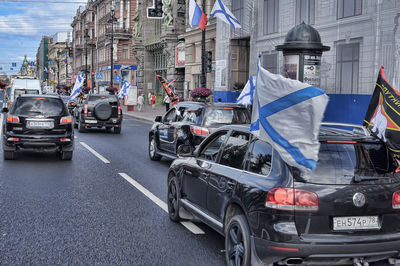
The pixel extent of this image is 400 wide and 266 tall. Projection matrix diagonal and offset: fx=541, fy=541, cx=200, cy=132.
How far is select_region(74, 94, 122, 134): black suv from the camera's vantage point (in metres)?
23.1

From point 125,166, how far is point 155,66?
148 ft

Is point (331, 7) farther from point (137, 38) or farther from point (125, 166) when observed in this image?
point (137, 38)

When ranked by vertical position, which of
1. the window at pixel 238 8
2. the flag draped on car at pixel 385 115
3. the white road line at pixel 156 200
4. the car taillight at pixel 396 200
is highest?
the window at pixel 238 8

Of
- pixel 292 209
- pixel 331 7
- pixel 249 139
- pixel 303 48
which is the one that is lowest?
pixel 292 209

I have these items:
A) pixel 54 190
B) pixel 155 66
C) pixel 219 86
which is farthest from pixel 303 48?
pixel 155 66

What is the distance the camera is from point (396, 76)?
60.3ft

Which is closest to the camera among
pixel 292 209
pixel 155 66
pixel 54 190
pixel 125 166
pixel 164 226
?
pixel 292 209

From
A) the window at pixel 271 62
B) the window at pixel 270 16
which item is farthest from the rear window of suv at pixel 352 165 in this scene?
the window at pixel 270 16

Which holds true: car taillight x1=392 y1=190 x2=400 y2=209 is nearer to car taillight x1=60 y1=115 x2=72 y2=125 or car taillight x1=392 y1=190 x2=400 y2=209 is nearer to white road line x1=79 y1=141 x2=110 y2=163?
white road line x1=79 y1=141 x2=110 y2=163

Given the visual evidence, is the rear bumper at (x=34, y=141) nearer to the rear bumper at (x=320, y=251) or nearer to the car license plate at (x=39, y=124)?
the car license plate at (x=39, y=124)

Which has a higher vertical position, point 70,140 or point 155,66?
point 155,66

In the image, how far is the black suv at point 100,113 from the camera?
75.7ft

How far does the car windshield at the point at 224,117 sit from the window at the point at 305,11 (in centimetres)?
1396

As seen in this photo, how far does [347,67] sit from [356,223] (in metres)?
18.4
